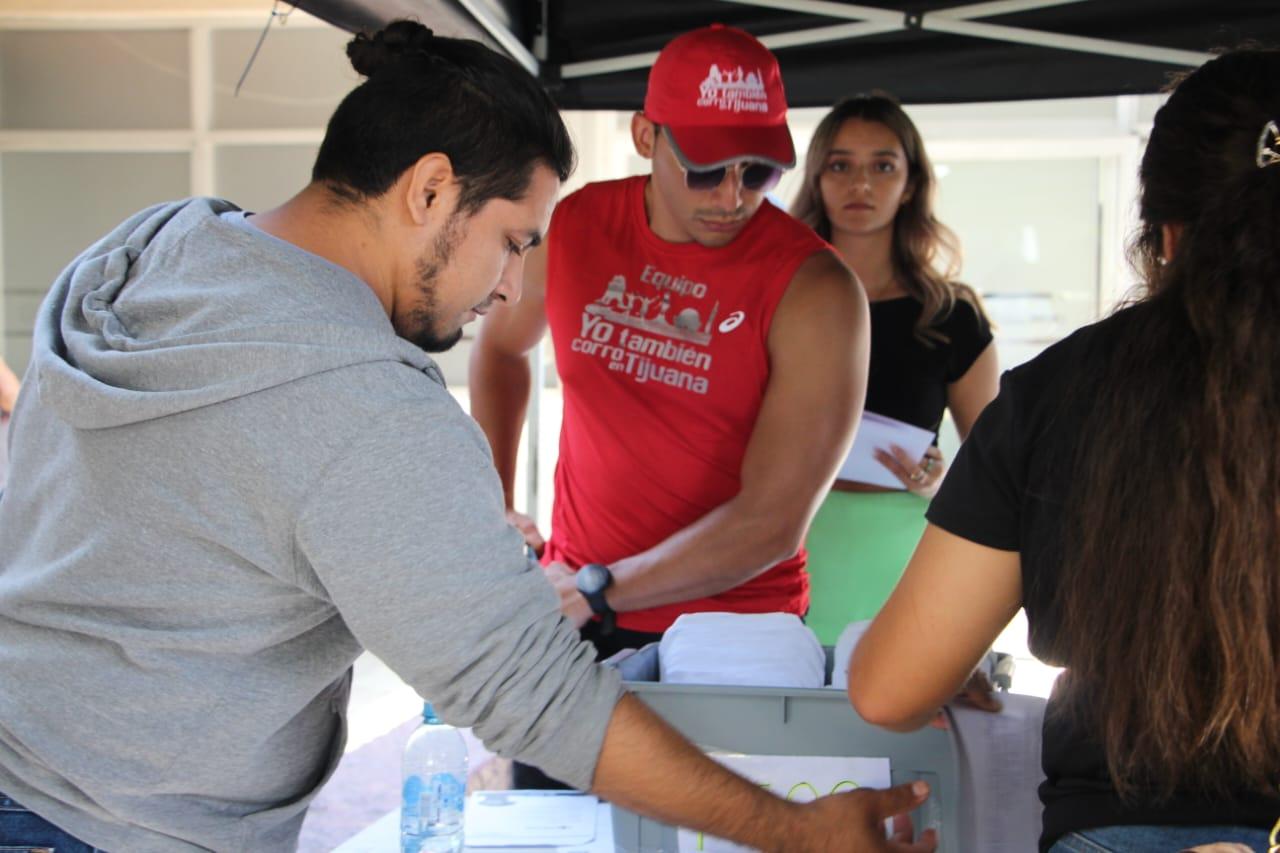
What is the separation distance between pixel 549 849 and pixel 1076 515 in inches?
32.0

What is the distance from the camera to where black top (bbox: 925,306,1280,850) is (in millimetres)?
1061

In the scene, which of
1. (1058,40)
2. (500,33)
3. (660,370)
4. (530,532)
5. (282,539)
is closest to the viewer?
(282,539)

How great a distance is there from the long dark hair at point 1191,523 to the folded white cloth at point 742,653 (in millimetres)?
520

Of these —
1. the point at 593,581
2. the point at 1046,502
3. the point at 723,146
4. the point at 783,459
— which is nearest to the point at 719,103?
the point at 723,146

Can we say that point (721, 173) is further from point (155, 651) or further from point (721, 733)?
point (155, 651)

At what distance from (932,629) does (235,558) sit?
64 cm

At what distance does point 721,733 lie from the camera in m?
1.42

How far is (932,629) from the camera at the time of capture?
1.18m

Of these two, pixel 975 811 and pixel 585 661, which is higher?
pixel 585 661

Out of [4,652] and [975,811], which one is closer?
[4,652]

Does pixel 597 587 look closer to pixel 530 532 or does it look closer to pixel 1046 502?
pixel 530 532

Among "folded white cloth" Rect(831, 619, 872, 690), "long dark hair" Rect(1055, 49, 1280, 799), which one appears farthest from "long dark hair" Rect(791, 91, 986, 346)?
"long dark hair" Rect(1055, 49, 1280, 799)

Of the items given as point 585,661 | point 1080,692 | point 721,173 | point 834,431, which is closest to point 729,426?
point 834,431

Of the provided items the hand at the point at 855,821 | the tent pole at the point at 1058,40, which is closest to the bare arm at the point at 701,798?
the hand at the point at 855,821
